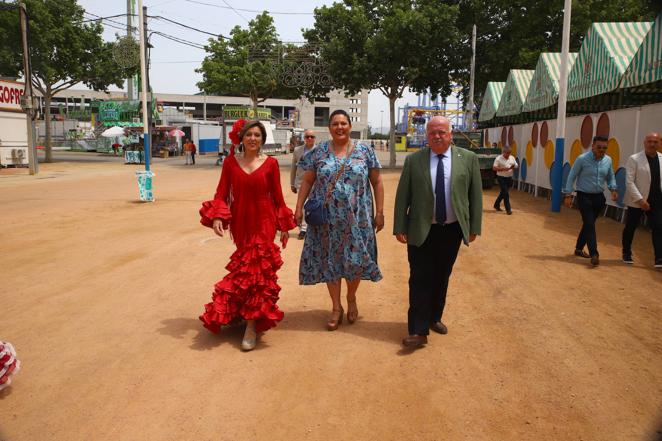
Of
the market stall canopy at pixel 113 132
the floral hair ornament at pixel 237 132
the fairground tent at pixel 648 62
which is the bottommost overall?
the floral hair ornament at pixel 237 132

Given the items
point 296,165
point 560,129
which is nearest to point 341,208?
point 296,165

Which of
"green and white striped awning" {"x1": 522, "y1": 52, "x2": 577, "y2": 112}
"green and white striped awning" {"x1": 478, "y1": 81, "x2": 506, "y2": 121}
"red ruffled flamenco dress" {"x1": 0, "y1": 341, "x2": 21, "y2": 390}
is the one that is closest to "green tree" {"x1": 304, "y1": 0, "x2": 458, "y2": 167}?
"green and white striped awning" {"x1": 478, "y1": 81, "x2": 506, "y2": 121}

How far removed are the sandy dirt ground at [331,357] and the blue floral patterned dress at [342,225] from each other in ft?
1.86

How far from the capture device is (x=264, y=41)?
1465 inches

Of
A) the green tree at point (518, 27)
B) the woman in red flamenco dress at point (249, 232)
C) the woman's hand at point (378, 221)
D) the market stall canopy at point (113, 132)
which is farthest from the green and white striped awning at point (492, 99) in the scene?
the market stall canopy at point (113, 132)

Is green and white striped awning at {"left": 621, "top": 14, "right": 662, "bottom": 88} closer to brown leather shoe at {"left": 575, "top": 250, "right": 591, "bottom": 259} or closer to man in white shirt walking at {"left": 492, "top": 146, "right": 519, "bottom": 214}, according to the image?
man in white shirt walking at {"left": 492, "top": 146, "right": 519, "bottom": 214}

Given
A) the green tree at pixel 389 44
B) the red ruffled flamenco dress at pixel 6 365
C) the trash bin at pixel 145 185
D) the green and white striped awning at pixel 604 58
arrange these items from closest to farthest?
the red ruffled flamenco dress at pixel 6 365 → the green and white striped awning at pixel 604 58 → the trash bin at pixel 145 185 → the green tree at pixel 389 44

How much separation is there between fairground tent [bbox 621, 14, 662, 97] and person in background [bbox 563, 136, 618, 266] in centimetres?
392

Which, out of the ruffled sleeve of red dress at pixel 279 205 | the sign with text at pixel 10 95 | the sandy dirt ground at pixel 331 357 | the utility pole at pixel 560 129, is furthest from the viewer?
the sign with text at pixel 10 95

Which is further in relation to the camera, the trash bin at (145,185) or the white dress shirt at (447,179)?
the trash bin at (145,185)

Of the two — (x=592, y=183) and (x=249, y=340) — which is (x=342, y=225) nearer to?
(x=249, y=340)

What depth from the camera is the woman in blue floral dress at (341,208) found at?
4434 mm

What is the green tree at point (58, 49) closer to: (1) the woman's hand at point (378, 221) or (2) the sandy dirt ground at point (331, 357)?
(2) the sandy dirt ground at point (331, 357)

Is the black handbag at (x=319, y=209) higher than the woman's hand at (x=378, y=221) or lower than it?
higher
